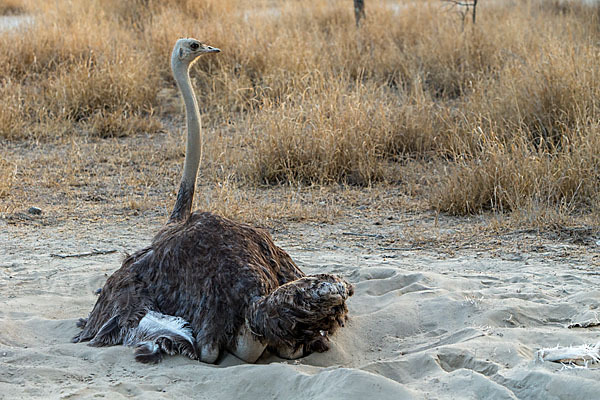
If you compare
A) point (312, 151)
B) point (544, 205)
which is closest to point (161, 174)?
point (312, 151)

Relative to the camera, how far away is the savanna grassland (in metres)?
6.23

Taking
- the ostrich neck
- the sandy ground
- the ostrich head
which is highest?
the ostrich head

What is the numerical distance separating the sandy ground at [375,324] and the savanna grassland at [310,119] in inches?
24.6

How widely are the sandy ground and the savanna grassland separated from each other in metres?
0.63

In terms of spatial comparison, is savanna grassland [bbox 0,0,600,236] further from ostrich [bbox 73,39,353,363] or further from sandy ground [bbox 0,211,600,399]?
ostrich [bbox 73,39,353,363]

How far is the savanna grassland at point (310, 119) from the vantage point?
6.23m

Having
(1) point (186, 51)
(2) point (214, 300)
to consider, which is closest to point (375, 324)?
(2) point (214, 300)

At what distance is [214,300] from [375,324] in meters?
0.94

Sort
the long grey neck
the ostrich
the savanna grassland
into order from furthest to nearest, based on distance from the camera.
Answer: the savanna grassland, the long grey neck, the ostrich

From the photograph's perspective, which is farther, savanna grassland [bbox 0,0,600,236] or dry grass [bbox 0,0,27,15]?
dry grass [bbox 0,0,27,15]

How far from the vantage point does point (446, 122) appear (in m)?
7.74

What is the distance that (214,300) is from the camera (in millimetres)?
3371

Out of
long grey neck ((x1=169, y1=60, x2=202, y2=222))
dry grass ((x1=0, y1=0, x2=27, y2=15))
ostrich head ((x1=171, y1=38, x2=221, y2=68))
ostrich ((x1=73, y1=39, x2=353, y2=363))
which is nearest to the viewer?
ostrich ((x1=73, y1=39, x2=353, y2=363))

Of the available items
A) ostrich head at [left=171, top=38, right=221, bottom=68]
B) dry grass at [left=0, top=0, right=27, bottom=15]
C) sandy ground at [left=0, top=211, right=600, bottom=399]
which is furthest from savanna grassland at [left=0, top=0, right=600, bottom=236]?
dry grass at [left=0, top=0, right=27, bottom=15]
